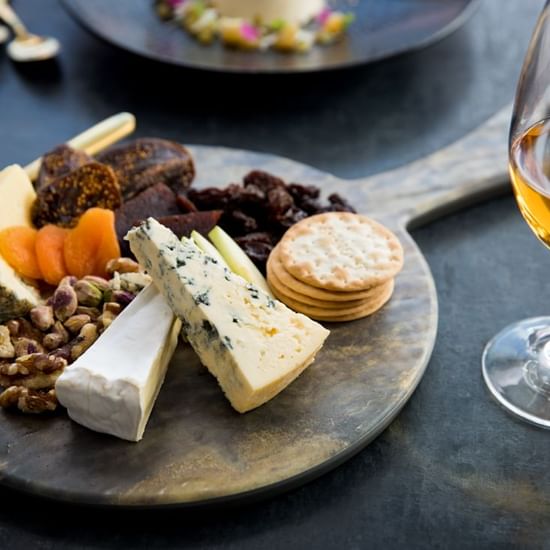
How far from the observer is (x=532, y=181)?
4.31 feet

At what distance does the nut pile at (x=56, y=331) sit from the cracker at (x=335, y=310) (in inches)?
10.1

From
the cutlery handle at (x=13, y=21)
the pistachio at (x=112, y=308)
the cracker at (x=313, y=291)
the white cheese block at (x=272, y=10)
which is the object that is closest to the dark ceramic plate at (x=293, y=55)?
the white cheese block at (x=272, y=10)

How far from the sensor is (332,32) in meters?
2.44

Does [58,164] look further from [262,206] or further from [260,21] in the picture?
[260,21]

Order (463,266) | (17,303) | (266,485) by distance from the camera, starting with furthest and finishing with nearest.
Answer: (463,266) → (17,303) → (266,485)

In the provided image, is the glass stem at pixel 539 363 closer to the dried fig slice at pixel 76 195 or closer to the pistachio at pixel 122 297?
the pistachio at pixel 122 297

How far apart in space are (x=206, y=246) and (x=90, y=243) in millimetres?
229

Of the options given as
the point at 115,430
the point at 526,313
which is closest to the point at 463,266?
the point at 526,313

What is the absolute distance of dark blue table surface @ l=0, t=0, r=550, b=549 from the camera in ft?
4.30

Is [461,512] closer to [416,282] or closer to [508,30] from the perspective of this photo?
[416,282]

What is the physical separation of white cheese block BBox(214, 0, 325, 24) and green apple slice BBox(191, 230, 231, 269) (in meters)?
1.06

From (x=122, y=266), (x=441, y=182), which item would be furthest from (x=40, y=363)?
(x=441, y=182)

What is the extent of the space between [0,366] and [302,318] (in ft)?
1.62

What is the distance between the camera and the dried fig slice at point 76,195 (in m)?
1.75
